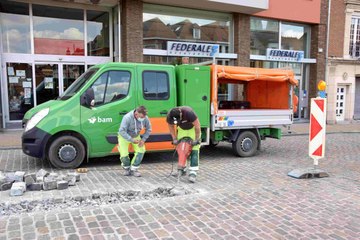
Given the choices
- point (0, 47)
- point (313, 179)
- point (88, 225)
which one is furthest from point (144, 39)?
point (88, 225)

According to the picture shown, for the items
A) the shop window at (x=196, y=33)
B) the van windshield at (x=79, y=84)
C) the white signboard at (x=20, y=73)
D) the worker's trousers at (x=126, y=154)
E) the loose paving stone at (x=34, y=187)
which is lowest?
the loose paving stone at (x=34, y=187)

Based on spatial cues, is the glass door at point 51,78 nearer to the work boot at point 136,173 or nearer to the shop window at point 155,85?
the shop window at point 155,85

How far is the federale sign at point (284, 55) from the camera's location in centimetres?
1714

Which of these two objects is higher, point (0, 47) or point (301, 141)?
point (0, 47)

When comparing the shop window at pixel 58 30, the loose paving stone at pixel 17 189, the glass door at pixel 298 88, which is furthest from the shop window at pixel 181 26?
the loose paving stone at pixel 17 189

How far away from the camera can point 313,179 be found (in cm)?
670

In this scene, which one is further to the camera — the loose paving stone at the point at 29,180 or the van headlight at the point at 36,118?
the van headlight at the point at 36,118

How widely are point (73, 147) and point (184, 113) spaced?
2.56 m

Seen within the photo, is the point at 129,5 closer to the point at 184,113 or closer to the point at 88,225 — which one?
the point at 184,113

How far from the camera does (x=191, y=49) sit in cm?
1516

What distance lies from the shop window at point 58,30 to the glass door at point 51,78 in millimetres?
571

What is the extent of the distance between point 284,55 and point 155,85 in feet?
39.4

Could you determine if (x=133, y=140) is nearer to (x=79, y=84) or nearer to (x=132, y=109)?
(x=132, y=109)

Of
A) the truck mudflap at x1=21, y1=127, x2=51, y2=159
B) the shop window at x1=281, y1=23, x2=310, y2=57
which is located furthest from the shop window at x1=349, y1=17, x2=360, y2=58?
the truck mudflap at x1=21, y1=127, x2=51, y2=159
